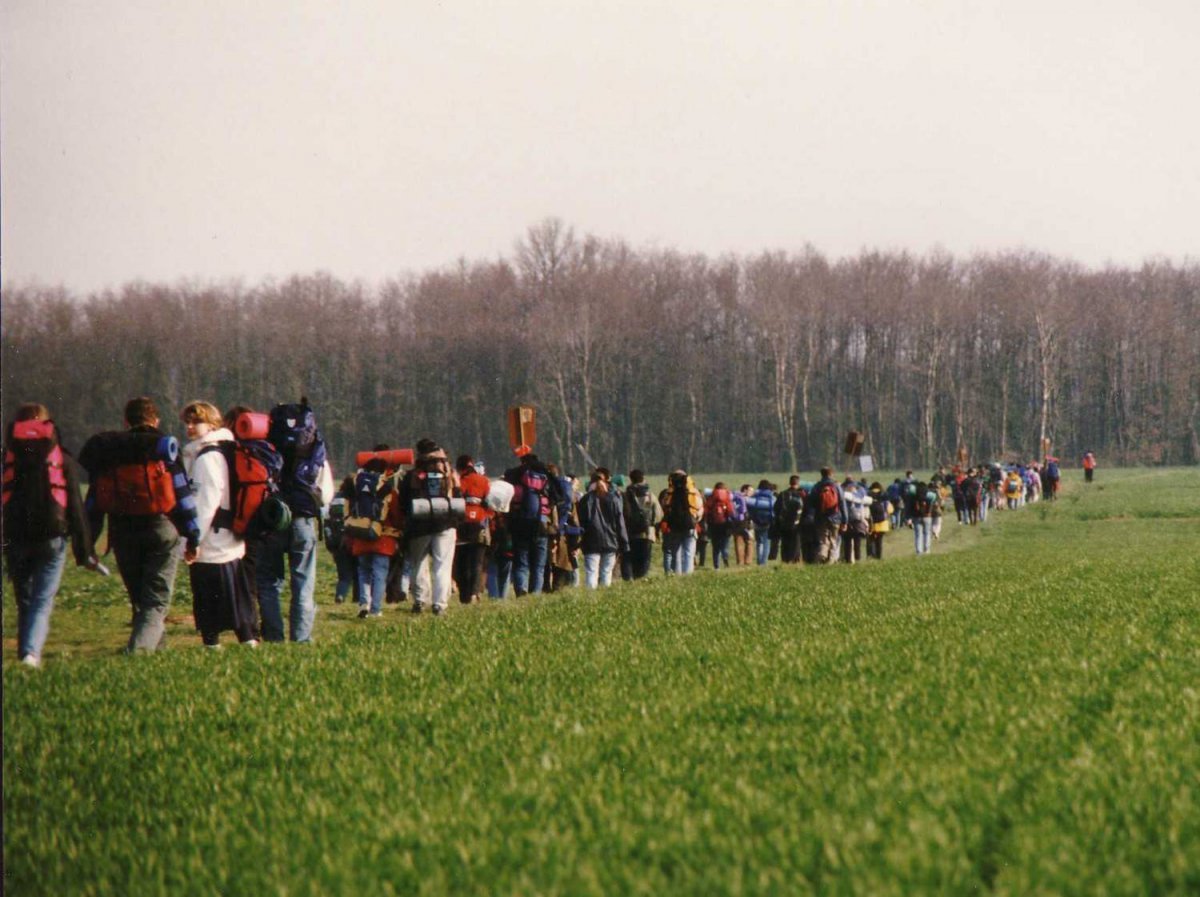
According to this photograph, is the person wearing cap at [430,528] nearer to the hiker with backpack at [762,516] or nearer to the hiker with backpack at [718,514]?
the hiker with backpack at [718,514]

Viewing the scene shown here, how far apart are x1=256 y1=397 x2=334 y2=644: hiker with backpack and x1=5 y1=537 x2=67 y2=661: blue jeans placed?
589cm

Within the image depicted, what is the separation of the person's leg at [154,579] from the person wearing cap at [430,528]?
15.4 feet

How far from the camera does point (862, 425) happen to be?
107625 mm

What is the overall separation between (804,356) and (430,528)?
9162 centimetres

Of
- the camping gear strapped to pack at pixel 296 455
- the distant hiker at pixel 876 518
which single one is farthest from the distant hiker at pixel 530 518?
the distant hiker at pixel 876 518

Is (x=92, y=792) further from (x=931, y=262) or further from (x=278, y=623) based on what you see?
(x=931, y=262)

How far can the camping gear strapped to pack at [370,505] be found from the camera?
16516 mm

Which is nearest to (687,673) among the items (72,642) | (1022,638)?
(1022,638)

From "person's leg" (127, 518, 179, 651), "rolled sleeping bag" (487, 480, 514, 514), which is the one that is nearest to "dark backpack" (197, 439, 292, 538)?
"person's leg" (127, 518, 179, 651)

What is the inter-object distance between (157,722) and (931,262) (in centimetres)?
10494

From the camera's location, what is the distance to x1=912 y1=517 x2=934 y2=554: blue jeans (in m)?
34.5

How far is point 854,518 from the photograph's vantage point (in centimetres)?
3047

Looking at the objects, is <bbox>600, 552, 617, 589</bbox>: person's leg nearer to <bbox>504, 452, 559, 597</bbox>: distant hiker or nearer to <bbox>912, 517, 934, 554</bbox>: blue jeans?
<bbox>504, 452, 559, 597</bbox>: distant hiker

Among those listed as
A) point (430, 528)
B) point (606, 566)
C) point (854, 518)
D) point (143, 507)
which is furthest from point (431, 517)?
point (854, 518)
